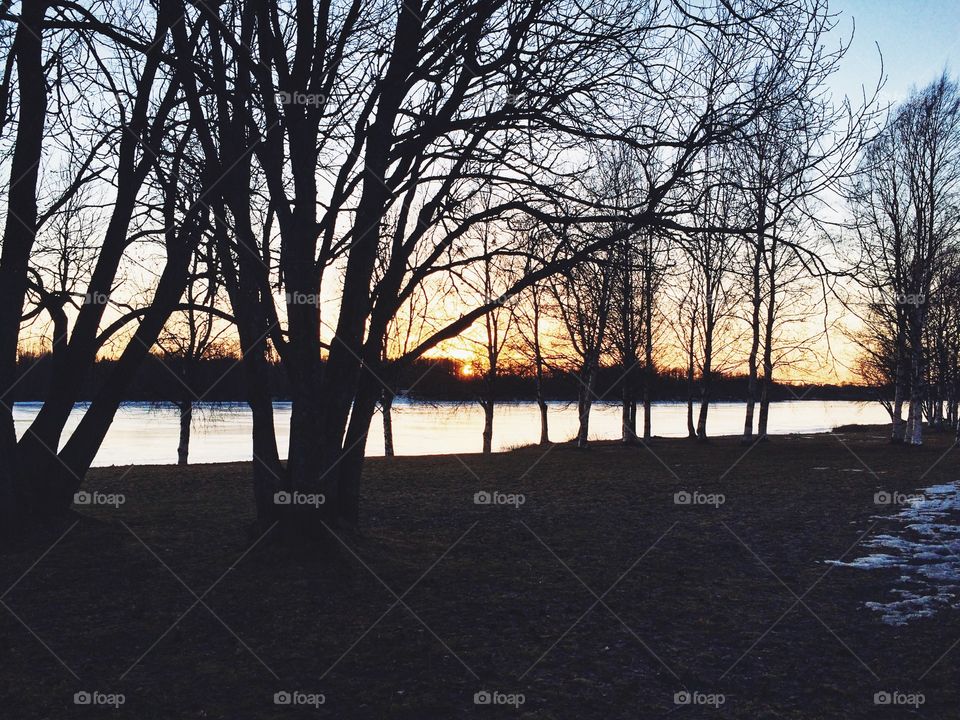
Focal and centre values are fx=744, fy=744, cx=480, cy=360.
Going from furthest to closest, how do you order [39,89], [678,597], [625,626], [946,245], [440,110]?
1. [946,245]
2. [39,89]
3. [440,110]
4. [678,597]
5. [625,626]

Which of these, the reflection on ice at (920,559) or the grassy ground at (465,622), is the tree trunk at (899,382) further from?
the grassy ground at (465,622)

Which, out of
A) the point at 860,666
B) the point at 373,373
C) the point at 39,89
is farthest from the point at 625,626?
the point at 39,89

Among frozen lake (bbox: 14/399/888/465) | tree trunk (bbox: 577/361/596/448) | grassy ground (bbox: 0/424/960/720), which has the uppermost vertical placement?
tree trunk (bbox: 577/361/596/448)

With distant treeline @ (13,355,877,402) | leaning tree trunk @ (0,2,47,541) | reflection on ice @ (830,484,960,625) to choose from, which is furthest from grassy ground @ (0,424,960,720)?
distant treeline @ (13,355,877,402)

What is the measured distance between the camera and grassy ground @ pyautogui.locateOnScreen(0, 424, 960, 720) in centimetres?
500

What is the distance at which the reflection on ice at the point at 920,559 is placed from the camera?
7.11 metres

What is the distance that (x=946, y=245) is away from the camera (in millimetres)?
26922

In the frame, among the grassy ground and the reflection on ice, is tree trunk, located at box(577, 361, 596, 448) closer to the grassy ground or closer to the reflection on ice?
the reflection on ice

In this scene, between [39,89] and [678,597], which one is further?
[39,89]

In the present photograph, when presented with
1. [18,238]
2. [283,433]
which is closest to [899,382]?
[18,238]

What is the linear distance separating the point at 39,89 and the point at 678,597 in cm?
895

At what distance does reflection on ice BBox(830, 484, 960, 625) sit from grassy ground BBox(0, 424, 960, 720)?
224mm

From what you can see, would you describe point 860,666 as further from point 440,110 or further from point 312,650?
point 440,110

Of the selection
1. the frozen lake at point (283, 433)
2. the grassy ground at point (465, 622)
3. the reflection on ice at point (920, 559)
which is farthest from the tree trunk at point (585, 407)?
the grassy ground at point (465, 622)
